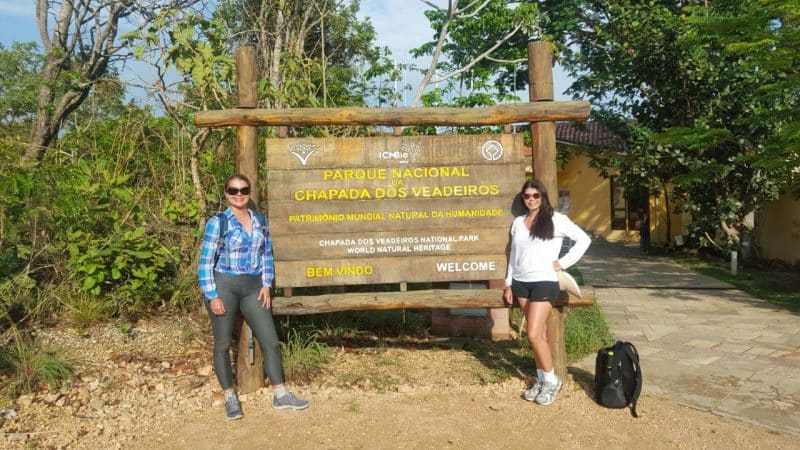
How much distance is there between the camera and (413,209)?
15.1 feet

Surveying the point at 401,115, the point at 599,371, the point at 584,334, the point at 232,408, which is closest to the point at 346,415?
the point at 232,408

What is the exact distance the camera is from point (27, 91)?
559 inches

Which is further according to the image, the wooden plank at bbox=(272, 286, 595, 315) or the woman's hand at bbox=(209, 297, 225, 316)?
the wooden plank at bbox=(272, 286, 595, 315)

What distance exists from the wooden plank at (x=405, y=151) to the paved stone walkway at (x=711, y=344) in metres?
2.13

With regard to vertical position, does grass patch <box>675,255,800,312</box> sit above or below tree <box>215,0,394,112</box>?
below

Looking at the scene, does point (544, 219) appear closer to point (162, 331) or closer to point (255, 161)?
point (255, 161)

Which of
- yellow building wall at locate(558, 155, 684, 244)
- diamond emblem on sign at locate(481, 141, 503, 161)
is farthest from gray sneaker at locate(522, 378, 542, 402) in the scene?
yellow building wall at locate(558, 155, 684, 244)

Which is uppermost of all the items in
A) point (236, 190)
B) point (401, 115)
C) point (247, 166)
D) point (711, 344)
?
point (401, 115)

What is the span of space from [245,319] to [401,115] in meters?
1.97

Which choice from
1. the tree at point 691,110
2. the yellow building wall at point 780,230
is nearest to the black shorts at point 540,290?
the tree at point 691,110

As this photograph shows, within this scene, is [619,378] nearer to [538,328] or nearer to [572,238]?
[538,328]

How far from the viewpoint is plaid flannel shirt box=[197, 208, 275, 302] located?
13.0ft

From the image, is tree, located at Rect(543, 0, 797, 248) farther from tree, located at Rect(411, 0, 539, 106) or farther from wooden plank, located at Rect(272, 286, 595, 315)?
wooden plank, located at Rect(272, 286, 595, 315)

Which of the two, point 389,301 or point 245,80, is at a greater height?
point 245,80
